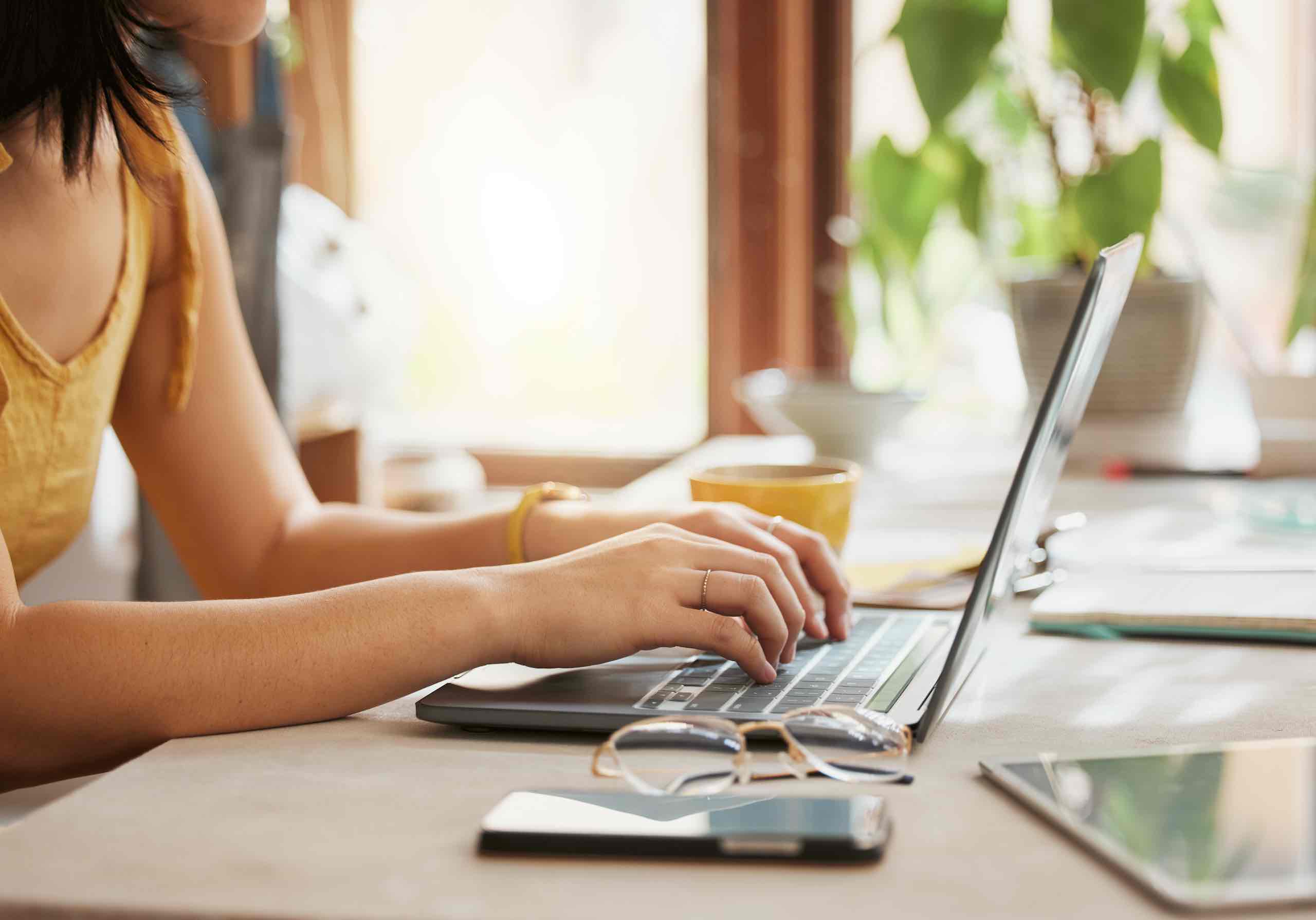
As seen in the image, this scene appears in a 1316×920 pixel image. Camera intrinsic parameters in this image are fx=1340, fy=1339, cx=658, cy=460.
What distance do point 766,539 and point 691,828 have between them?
0.30 m

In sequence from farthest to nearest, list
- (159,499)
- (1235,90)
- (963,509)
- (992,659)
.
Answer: (1235,90) < (963,509) < (159,499) < (992,659)

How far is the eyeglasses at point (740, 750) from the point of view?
0.51 metres

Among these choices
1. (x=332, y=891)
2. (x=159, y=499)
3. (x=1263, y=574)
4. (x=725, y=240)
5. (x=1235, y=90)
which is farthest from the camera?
(x=725, y=240)

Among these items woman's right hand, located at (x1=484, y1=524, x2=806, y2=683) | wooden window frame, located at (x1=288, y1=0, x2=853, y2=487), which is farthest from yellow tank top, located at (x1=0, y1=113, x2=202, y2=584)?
wooden window frame, located at (x1=288, y1=0, x2=853, y2=487)

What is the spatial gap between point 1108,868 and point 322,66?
2365mm

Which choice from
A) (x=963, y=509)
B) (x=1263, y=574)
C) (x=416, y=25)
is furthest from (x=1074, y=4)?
(x=416, y=25)

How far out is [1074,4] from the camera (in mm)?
1329

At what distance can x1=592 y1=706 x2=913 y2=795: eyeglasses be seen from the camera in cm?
51

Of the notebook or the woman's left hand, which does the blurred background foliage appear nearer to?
the notebook

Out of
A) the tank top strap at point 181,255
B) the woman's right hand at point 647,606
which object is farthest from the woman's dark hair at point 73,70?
the woman's right hand at point 647,606

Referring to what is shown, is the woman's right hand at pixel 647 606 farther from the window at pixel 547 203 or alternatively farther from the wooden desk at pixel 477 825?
the window at pixel 547 203

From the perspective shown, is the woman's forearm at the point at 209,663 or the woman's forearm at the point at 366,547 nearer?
the woman's forearm at the point at 209,663

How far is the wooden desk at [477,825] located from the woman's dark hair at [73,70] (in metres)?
0.44

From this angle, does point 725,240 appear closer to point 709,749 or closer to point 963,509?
point 963,509
